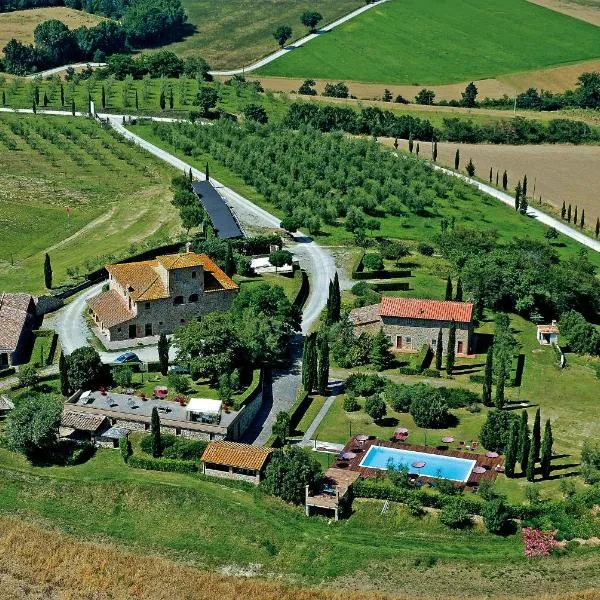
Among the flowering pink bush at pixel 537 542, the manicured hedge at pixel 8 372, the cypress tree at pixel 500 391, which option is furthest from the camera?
the manicured hedge at pixel 8 372

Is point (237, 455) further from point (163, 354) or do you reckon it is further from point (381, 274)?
point (381, 274)

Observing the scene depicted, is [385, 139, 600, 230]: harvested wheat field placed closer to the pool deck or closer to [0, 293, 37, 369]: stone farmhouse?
the pool deck

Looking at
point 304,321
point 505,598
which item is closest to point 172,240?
point 304,321

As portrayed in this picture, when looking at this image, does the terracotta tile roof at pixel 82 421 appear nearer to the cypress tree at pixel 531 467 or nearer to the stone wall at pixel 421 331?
the stone wall at pixel 421 331

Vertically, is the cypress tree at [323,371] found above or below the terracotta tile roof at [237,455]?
above

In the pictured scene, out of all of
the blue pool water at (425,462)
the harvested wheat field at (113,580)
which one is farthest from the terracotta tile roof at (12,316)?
the blue pool water at (425,462)

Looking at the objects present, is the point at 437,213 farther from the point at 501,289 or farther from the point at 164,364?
the point at 164,364

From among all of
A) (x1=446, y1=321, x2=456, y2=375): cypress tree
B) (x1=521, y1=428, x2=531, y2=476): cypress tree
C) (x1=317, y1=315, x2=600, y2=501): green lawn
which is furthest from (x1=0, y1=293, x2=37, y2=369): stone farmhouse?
(x1=521, y1=428, x2=531, y2=476): cypress tree
